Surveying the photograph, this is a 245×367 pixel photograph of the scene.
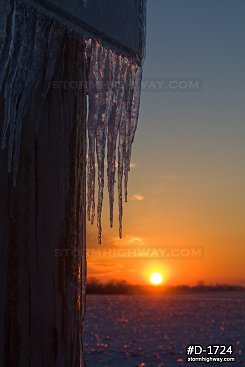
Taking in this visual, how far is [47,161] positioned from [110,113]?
33 centimetres

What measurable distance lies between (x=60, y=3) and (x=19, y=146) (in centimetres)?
38

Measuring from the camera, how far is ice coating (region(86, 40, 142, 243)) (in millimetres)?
1687

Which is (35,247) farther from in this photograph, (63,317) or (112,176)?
(112,176)

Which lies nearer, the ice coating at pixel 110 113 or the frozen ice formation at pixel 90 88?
the frozen ice formation at pixel 90 88

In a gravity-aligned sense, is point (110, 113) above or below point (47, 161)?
above

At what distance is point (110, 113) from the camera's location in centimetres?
175

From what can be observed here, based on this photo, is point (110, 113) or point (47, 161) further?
point (110, 113)

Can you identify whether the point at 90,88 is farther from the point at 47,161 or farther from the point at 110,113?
the point at 47,161

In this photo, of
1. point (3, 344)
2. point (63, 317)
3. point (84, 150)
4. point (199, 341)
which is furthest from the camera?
point (199, 341)

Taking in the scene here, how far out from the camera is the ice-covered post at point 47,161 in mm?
1404

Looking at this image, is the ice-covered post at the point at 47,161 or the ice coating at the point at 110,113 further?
the ice coating at the point at 110,113

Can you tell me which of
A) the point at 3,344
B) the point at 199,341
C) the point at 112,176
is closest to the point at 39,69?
the point at 112,176

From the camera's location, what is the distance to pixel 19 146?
143 centimetres

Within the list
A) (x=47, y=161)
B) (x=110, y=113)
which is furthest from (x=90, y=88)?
(x=47, y=161)
